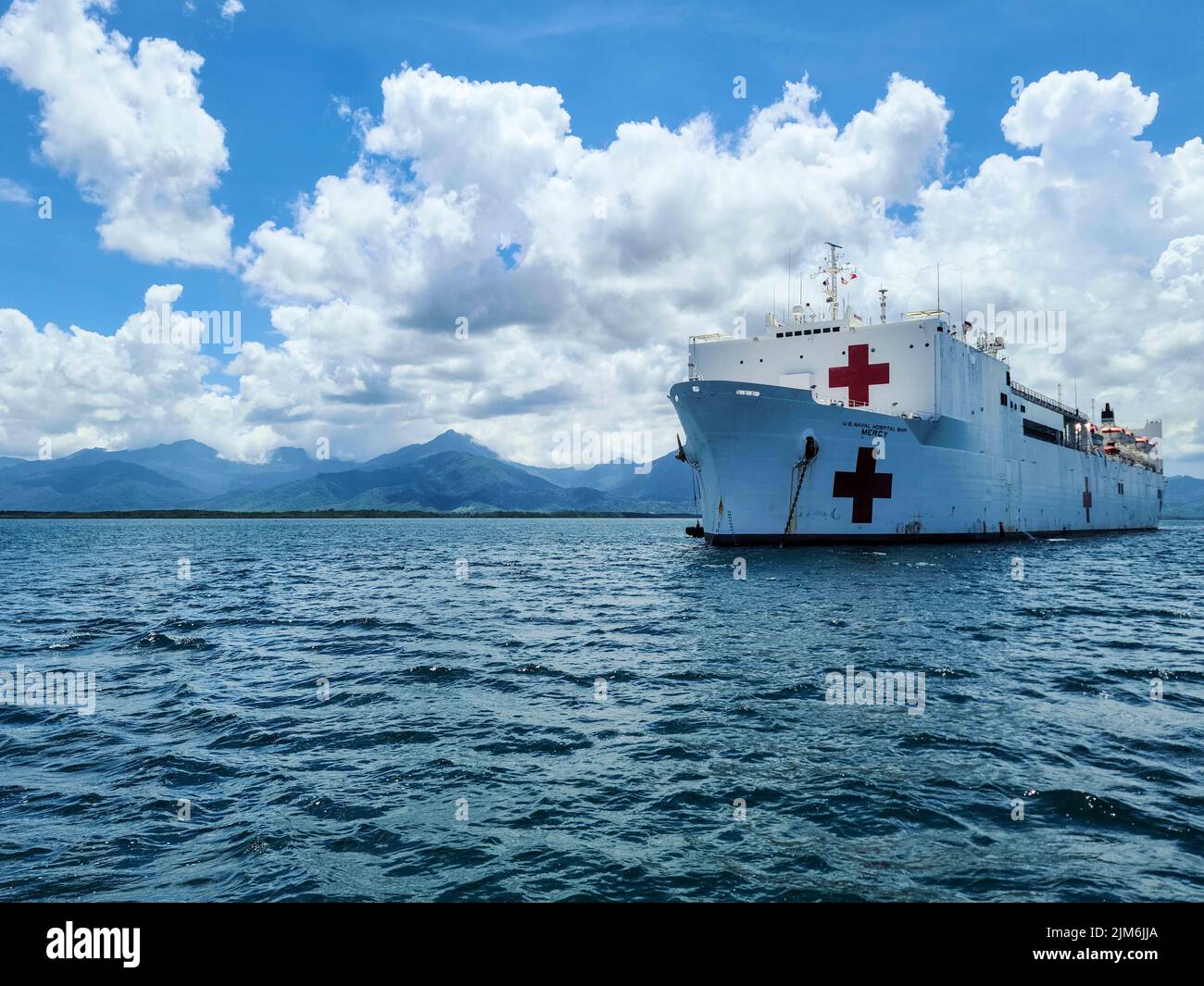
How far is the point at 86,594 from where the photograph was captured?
86.7 ft

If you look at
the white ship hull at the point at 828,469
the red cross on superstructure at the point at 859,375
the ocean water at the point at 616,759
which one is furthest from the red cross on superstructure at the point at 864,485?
the ocean water at the point at 616,759

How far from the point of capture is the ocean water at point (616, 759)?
553 centimetres

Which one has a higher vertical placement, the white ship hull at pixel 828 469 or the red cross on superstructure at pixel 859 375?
the red cross on superstructure at pixel 859 375

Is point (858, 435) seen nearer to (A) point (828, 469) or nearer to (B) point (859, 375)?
(A) point (828, 469)

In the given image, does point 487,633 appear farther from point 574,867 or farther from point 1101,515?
point 1101,515

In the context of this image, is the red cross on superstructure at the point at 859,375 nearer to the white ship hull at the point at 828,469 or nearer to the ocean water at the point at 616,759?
the white ship hull at the point at 828,469

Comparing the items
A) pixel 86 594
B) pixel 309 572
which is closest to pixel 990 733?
pixel 86 594

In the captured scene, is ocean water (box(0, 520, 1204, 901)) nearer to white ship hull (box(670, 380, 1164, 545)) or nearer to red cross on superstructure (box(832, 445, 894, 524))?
white ship hull (box(670, 380, 1164, 545))

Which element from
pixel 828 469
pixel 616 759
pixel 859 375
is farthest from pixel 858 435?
pixel 616 759

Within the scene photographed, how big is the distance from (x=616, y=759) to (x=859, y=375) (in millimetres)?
36799

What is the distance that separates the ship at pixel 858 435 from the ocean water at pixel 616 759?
15.2m
